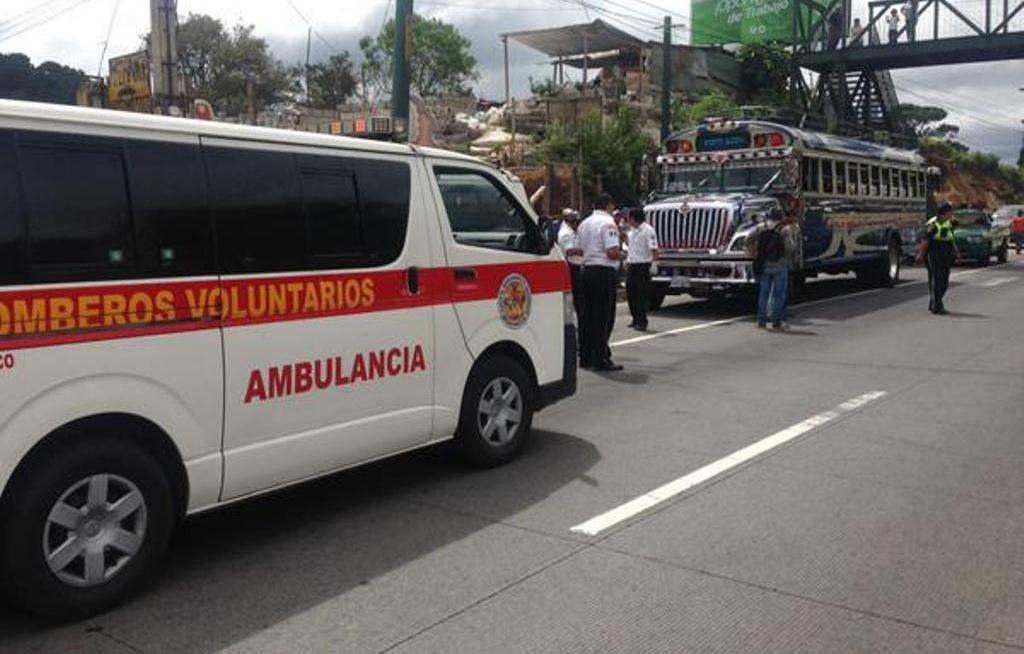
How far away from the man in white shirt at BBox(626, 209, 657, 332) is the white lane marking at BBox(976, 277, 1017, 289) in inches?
435

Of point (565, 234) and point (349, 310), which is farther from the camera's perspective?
point (565, 234)

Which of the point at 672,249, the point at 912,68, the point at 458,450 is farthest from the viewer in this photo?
the point at 912,68

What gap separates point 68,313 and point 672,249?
1220cm

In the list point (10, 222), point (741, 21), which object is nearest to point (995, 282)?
point (10, 222)

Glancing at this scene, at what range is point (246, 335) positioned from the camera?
4.43 meters

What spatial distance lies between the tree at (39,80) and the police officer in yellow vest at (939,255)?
38.9 m

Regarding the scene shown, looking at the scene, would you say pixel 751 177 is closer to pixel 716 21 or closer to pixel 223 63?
pixel 716 21

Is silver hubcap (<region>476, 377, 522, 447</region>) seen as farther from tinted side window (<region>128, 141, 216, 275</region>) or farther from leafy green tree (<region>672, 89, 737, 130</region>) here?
leafy green tree (<region>672, 89, 737, 130</region>)

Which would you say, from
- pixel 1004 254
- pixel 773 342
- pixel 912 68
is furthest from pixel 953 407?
pixel 912 68

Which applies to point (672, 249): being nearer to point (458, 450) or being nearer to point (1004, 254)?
Answer: point (458, 450)

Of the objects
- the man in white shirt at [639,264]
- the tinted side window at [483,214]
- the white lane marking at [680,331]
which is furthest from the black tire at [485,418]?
the man in white shirt at [639,264]

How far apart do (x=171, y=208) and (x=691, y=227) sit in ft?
38.2

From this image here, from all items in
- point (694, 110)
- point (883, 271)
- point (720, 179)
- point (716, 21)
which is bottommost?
point (883, 271)

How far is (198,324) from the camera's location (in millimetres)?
4234
